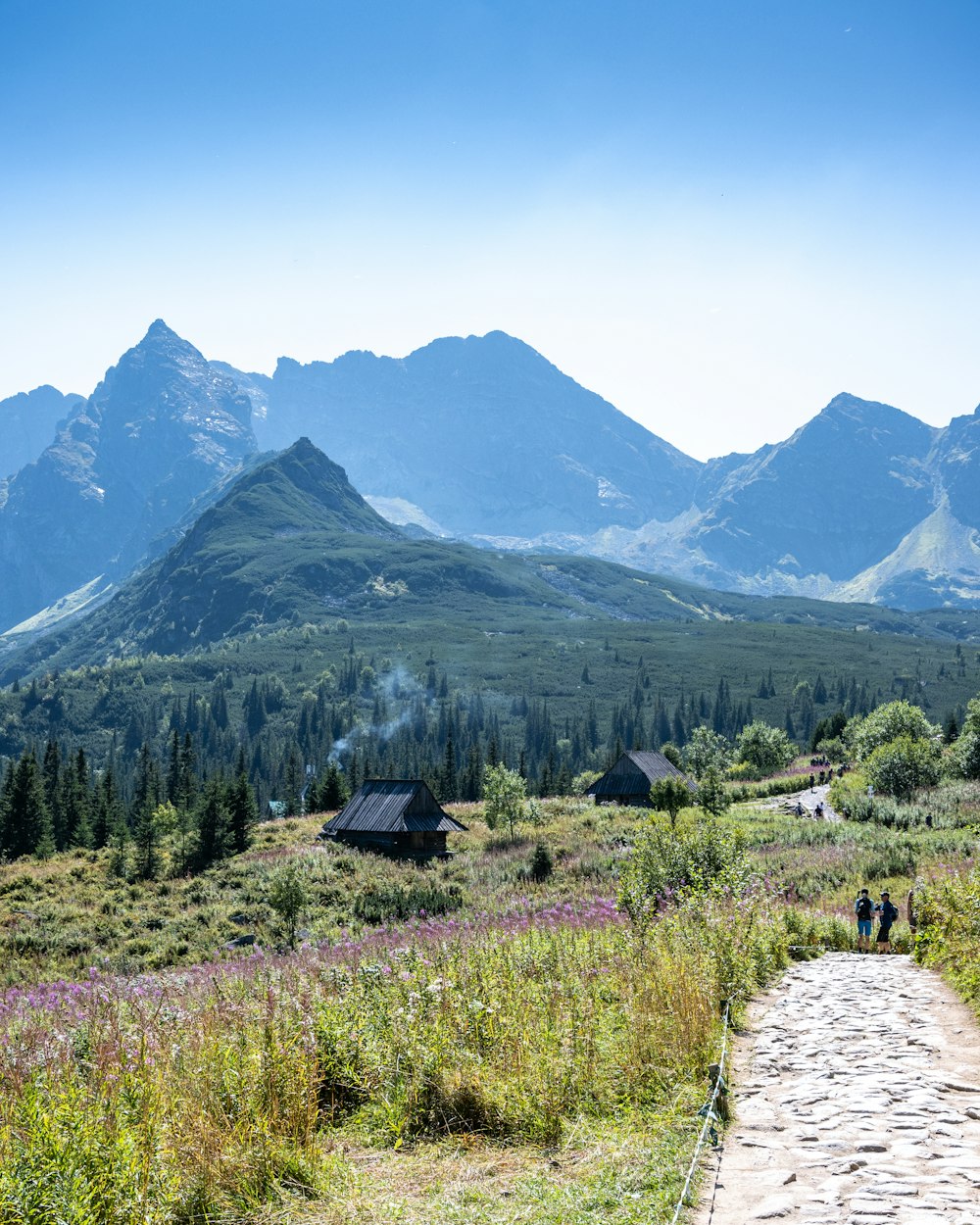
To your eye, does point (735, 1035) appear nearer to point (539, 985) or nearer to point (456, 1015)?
point (539, 985)

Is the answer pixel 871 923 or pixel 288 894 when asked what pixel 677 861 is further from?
pixel 288 894

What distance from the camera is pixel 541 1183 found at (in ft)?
20.7

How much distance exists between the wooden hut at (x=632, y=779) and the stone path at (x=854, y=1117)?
182 feet

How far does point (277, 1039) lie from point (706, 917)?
746 centimetres

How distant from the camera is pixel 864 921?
18562mm

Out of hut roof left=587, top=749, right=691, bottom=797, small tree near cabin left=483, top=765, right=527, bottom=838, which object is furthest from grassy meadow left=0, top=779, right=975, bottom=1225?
hut roof left=587, top=749, right=691, bottom=797

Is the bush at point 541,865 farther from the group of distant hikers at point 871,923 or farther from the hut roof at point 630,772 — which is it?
the hut roof at point 630,772

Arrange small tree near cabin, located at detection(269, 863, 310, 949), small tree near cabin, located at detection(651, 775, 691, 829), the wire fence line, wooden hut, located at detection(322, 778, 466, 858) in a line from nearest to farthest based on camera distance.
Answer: the wire fence line, small tree near cabin, located at detection(269, 863, 310, 949), small tree near cabin, located at detection(651, 775, 691, 829), wooden hut, located at detection(322, 778, 466, 858)

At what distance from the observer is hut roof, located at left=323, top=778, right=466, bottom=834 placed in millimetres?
53625

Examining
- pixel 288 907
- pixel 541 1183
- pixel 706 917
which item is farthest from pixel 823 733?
pixel 541 1183

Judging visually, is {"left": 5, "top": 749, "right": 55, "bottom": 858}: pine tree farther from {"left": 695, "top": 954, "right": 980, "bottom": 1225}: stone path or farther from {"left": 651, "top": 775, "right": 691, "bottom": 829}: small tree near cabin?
{"left": 695, "top": 954, "right": 980, "bottom": 1225}: stone path

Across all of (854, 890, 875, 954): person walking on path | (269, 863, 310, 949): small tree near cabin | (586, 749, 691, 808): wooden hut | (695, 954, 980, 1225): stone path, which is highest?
(695, 954, 980, 1225): stone path

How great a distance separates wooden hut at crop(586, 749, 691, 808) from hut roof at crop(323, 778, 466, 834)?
1590 centimetres

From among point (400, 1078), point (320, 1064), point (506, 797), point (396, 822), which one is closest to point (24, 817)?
point (396, 822)
